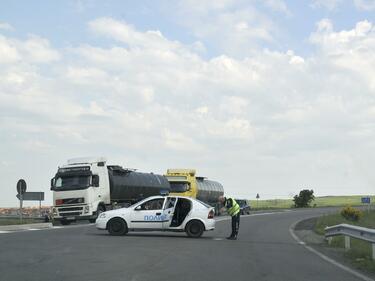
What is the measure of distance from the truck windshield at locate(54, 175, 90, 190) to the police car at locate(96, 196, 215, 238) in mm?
9662

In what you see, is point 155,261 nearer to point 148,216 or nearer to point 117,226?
point 148,216

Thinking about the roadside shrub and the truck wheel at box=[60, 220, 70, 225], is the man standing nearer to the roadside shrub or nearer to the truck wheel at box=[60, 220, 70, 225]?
the truck wheel at box=[60, 220, 70, 225]

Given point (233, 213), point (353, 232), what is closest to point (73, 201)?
point (233, 213)

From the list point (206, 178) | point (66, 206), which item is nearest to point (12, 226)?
point (66, 206)

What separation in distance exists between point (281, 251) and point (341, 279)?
233 inches

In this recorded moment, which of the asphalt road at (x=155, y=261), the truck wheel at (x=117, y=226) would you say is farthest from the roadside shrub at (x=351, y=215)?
the asphalt road at (x=155, y=261)

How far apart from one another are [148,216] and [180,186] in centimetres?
2262

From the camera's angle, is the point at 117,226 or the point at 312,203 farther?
the point at 312,203

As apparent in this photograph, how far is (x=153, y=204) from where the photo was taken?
22.8 m

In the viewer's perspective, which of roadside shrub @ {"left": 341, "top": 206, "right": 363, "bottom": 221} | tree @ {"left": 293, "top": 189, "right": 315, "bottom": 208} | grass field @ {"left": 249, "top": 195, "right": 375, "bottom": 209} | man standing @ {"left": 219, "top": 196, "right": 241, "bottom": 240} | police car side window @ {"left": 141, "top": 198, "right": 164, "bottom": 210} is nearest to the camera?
man standing @ {"left": 219, "top": 196, "right": 241, "bottom": 240}

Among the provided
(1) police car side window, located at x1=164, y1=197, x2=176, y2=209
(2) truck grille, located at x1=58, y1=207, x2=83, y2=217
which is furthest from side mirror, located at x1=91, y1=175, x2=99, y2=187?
(1) police car side window, located at x1=164, y1=197, x2=176, y2=209

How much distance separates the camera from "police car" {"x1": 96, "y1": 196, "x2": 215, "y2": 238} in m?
22.5

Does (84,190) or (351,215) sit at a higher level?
(84,190)

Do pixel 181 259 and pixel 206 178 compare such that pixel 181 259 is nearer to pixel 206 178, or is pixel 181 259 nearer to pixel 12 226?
pixel 12 226
